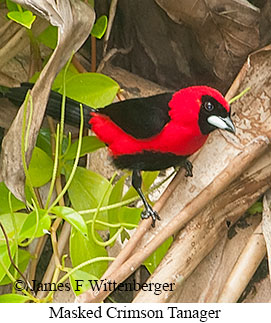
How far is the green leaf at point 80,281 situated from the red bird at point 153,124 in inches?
5.6

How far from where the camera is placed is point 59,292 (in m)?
1.08

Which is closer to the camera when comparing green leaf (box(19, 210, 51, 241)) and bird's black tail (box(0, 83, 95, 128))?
green leaf (box(19, 210, 51, 241))

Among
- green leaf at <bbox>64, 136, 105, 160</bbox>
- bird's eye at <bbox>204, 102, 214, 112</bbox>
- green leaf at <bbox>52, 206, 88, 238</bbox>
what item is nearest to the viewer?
green leaf at <bbox>52, 206, 88, 238</bbox>

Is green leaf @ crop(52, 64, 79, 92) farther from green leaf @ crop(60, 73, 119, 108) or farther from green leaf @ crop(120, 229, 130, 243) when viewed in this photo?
green leaf @ crop(120, 229, 130, 243)

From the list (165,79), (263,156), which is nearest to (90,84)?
(165,79)

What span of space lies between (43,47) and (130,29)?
19 cm

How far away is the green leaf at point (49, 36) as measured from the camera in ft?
3.51

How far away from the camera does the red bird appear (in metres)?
0.98

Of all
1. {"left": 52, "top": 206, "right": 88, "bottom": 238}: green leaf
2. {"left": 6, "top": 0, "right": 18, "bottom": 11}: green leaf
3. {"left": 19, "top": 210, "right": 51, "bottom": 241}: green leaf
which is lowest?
{"left": 19, "top": 210, "right": 51, "bottom": 241}: green leaf

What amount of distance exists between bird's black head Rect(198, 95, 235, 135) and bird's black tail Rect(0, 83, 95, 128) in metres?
0.22

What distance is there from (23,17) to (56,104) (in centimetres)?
18

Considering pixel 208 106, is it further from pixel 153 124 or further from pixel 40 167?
pixel 40 167

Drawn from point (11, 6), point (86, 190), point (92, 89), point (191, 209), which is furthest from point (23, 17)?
point (191, 209)

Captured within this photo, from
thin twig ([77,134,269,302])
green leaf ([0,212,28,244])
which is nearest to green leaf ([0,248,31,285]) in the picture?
green leaf ([0,212,28,244])
